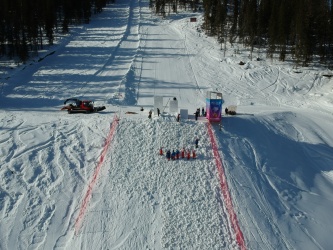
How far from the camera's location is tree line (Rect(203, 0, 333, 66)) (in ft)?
130

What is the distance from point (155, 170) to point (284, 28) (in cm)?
3236

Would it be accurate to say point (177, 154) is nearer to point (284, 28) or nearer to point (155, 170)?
point (155, 170)

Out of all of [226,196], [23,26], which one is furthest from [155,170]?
[23,26]

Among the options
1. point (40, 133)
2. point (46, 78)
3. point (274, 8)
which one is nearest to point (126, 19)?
point (274, 8)

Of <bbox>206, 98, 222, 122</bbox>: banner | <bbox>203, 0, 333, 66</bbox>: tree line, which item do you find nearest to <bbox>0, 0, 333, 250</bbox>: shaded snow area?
<bbox>206, 98, 222, 122</bbox>: banner

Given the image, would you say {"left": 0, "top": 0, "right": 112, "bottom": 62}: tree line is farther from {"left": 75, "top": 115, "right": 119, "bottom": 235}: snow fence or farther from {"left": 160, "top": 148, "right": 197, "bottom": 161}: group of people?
{"left": 160, "top": 148, "right": 197, "bottom": 161}: group of people

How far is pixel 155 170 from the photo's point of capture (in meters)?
16.6

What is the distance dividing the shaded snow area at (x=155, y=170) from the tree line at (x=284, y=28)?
1082 centimetres

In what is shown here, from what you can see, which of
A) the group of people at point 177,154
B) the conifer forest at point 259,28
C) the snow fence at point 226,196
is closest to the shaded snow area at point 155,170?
the snow fence at point 226,196

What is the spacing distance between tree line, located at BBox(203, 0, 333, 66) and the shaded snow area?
1082 centimetres

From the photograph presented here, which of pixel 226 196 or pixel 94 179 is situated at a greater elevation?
pixel 94 179

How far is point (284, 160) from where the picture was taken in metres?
18.5

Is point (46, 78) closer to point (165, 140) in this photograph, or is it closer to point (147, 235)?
point (165, 140)

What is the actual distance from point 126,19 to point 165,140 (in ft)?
161
